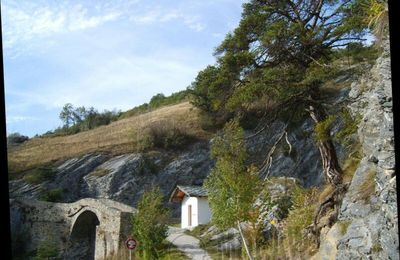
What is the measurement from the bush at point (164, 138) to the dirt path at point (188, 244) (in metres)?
13.7

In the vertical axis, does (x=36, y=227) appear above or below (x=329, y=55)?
below

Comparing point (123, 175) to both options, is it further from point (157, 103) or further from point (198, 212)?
point (157, 103)

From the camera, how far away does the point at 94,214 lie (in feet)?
98.3

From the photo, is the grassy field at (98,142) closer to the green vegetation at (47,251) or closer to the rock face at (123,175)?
the rock face at (123,175)

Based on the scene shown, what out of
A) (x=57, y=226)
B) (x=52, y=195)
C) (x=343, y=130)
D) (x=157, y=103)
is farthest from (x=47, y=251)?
(x=157, y=103)

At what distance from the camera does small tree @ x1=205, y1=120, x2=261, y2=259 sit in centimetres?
1391

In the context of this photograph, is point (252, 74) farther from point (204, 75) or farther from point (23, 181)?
point (23, 181)

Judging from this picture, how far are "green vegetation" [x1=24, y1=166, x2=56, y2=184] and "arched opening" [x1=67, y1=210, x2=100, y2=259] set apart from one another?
6836 millimetres

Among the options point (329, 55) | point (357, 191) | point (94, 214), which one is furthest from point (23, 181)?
point (357, 191)

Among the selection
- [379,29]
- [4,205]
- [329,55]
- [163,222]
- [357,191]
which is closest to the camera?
[4,205]

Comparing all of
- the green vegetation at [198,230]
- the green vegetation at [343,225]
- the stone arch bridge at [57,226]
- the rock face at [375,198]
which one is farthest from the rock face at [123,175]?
the rock face at [375,198]

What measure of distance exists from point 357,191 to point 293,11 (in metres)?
7.33

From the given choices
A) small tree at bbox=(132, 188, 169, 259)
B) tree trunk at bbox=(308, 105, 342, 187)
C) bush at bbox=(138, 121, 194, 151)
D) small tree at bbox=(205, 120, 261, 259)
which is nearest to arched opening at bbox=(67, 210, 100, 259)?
small tree at bbox=(132, 188, 169, 259)

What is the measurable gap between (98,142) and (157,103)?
1921 centimetres
